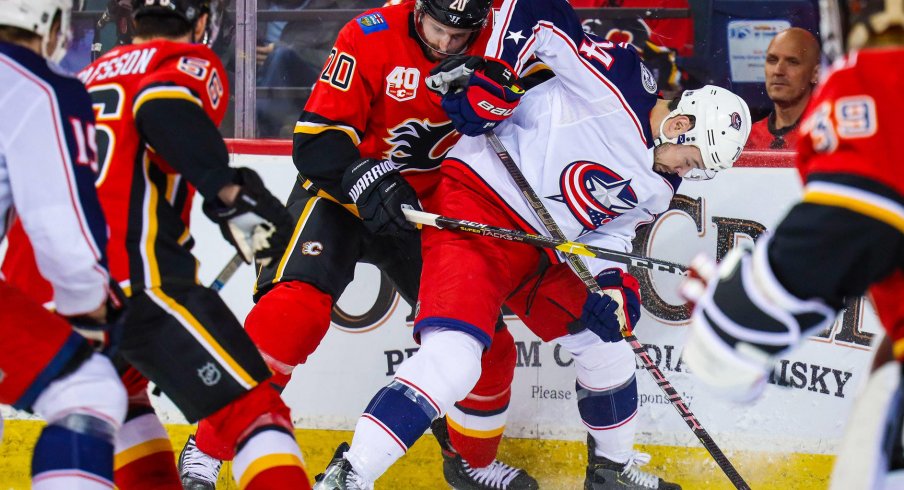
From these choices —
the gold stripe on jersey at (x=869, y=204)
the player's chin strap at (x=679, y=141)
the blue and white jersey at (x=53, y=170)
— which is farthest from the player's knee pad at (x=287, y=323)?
the gold stripe on jersey at (x=869, y=204)

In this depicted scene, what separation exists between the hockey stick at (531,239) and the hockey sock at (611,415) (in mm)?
417

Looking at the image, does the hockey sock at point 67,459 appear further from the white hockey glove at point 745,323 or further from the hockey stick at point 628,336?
the hockey stick at point 628,336

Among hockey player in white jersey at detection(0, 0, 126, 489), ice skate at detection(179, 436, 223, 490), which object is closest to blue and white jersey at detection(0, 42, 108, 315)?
hockey player in white jersey at detection(0, 0, 126, 489)

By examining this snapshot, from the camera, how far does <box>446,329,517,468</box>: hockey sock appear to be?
9.75ft

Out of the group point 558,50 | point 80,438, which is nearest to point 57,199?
point 80,438

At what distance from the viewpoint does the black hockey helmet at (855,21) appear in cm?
126

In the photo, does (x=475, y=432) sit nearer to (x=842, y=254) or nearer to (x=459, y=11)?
(x=459, y=11)

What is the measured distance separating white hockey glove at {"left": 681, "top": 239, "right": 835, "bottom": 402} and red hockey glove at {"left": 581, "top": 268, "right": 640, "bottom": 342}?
1.23m

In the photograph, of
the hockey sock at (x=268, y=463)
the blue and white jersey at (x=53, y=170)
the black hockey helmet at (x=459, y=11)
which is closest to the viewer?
the blue and white jersey at (x=53, y=170)

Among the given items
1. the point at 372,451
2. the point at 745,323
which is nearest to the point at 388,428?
the point at 372,451

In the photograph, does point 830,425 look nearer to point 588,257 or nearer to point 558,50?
point 588,257

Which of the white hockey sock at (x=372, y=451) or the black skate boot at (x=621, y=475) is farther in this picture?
the black skate boot at (x=621, y=475)

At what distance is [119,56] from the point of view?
1995 mm

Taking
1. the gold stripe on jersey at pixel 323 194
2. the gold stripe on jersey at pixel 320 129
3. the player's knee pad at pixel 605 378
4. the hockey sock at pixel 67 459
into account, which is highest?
the gold stripe on jersey at pixel 320 129
